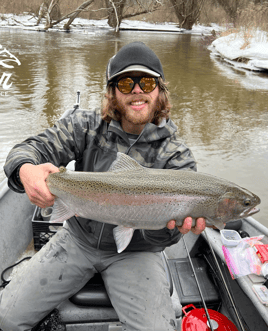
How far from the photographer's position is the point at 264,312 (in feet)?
7.24

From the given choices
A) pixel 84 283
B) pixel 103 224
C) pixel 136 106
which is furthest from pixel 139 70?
pixel 84 283

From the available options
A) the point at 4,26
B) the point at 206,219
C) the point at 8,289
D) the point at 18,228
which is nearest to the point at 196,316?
the point at 206,219

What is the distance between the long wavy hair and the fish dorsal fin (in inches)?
27.4

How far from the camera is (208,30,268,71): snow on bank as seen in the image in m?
15.8

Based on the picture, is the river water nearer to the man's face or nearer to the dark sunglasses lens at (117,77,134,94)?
the man's face

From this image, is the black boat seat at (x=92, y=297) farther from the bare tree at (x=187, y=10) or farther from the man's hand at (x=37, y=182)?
the bare tree at (x=187, y=10)

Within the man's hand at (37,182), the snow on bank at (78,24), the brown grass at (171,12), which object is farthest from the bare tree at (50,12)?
the man's hand at (37,182)

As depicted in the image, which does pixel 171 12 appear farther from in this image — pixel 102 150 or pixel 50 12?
pixel 102 150

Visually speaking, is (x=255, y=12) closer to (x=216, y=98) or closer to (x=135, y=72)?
(x=216, y=98)

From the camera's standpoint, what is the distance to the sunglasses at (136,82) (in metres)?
2.54

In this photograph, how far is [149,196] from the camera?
1.91 metres

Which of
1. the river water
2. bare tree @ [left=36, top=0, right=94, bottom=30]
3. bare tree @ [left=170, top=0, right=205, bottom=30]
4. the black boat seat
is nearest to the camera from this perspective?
the black boat seat

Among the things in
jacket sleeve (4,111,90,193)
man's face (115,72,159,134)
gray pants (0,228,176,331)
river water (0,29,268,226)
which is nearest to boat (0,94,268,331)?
gray pants (0,228,176,331)

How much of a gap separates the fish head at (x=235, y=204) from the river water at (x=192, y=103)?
11.0 ft
